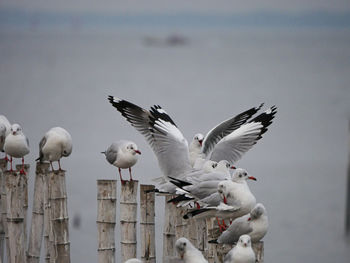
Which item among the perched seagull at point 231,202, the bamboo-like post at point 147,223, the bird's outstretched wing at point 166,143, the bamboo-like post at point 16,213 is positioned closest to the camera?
the perched seagull at point 231,202

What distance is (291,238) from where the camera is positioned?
41.9 feet

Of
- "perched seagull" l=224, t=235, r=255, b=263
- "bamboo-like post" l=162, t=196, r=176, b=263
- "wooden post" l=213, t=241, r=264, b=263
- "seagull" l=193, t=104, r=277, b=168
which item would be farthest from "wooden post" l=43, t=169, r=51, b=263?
"perched seagull" l=224, t=235, r=255, b=263

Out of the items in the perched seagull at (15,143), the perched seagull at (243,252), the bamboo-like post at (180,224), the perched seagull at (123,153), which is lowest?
the perched seagull at (243,252)

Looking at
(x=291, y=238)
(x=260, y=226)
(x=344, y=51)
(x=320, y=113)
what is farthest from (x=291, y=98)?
(x=260, y=226)

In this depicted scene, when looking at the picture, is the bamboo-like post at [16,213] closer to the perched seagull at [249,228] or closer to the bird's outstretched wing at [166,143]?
the bird's outstretched wing at [166,143]

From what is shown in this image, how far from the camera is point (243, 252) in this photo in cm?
487

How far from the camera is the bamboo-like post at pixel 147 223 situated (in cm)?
639

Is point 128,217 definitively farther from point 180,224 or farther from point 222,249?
point 222,249

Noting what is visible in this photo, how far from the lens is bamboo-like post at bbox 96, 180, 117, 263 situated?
6.29 meters

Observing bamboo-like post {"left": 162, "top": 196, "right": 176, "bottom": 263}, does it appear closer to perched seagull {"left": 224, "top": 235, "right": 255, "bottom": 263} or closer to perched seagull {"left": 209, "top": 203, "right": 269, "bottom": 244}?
perched seagull {"left": 209, "top": 203, "right": 269, "bottom": 244}

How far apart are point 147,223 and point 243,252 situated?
1.66m

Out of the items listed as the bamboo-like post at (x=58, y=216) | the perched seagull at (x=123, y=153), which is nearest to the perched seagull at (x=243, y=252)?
the bamboo-like post at (x=58, y=216)

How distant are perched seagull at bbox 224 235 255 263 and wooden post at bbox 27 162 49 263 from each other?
222 cm

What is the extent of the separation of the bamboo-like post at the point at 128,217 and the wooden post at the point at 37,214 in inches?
26.9
